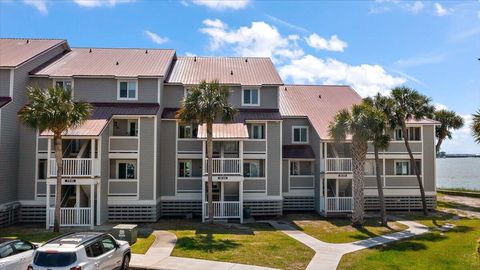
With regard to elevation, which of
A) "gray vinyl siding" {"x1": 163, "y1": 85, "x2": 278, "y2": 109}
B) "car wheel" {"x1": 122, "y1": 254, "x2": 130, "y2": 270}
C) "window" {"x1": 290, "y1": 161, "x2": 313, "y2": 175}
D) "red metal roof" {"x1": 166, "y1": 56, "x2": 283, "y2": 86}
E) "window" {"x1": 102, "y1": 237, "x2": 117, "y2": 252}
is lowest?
"car wheel" {"x1": 122, "y1": 254, "x2": 130, "y2": 270}

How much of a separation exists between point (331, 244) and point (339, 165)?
1006 centimetres

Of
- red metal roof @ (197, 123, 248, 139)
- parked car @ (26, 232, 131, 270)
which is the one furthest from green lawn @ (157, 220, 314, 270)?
red metal roof @ (197, 123, 248, 139)

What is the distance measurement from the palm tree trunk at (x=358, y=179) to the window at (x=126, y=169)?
15313mm

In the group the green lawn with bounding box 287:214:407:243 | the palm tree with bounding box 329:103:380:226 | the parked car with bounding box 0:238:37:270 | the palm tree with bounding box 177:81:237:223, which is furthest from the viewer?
the palm tree with bounding box 329:103:380:226

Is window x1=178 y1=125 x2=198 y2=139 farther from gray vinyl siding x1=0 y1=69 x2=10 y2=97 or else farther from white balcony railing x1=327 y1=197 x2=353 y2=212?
gray vinyl siding x1=0 y1=69 x2=10 y2=97

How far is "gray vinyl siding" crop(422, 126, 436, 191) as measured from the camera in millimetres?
33062

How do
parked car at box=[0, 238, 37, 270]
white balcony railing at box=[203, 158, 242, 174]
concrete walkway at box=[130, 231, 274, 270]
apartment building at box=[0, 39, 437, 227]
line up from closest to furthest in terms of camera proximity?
parked car at box=[0, 238, 37, 270], concrete walkway at box=[130, 231, 274, 270], apartment building at box=[0, 39, 437, 227], white balcony railing at box=[203, 158, 242, 174]

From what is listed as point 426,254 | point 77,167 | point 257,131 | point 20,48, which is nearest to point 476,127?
point 426,254

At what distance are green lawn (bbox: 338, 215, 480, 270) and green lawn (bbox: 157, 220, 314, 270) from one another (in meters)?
2.43

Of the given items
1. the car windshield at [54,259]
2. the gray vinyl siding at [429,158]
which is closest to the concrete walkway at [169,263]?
the car windshield at [54,259]

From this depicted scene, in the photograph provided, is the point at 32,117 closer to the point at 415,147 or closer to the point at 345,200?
the point at 345,200

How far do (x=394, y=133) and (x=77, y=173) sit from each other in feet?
81.2

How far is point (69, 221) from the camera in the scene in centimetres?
2500

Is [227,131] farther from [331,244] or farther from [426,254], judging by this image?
[426,254]
